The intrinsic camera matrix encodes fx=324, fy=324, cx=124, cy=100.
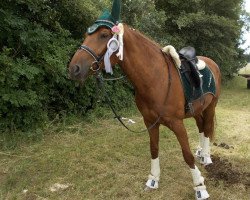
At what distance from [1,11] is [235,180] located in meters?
4.25

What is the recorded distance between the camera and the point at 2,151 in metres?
5.18

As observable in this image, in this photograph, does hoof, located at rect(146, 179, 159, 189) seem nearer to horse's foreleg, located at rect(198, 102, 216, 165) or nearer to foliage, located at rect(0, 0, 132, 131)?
horse's foreleg, located at rect(198, 102, 216, 165)

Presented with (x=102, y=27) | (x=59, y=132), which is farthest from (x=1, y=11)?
(x=102, y=27)

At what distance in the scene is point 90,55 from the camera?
284cm

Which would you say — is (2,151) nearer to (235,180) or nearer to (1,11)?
(1,11)

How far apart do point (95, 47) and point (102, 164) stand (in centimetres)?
235

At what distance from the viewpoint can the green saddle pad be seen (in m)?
3.65

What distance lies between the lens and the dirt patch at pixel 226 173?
162 inches

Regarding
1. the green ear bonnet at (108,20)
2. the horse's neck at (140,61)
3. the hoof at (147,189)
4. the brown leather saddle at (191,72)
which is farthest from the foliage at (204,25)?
the green ear bonnet at (108,20)

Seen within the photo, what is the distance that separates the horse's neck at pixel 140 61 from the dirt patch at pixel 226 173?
1762 millimetres

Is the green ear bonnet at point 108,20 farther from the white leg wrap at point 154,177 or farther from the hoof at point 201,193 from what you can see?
the hoof at point 201,193

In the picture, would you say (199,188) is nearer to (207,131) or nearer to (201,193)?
(201,193)

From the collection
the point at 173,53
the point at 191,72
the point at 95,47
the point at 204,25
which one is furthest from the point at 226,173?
the point at 204,25

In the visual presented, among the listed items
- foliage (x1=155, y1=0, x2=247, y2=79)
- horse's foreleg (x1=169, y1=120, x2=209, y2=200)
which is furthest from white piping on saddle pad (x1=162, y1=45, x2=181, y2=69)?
foliage (x1=155, y1=0, x2=247, y2=79)
